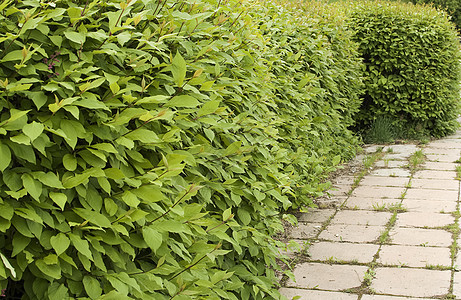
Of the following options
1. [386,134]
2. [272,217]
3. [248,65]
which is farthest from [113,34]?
[386,134]

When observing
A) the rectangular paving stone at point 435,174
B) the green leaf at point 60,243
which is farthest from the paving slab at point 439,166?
the green leaf at point 60,243

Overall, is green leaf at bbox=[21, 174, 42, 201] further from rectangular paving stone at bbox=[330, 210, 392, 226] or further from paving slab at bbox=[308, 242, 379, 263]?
rectangular paving stone at bbox=[330, 210, 392, 226]

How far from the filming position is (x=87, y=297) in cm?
211

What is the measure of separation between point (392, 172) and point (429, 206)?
1.43 metres

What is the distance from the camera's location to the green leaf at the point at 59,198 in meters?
1.92

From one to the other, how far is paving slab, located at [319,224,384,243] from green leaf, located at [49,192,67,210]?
3.33 metres

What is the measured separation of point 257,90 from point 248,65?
17cm

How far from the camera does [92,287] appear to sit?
207 centimetres

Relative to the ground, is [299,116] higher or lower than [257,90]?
lower

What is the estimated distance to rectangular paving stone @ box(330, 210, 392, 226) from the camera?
17.4ft

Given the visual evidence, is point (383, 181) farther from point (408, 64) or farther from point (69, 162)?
point (69, 162)

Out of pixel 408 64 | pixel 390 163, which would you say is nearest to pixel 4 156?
pixel 390 163

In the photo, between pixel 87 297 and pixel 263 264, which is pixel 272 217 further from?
pixel 87 297

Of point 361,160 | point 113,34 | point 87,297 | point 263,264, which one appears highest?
point 113,34
